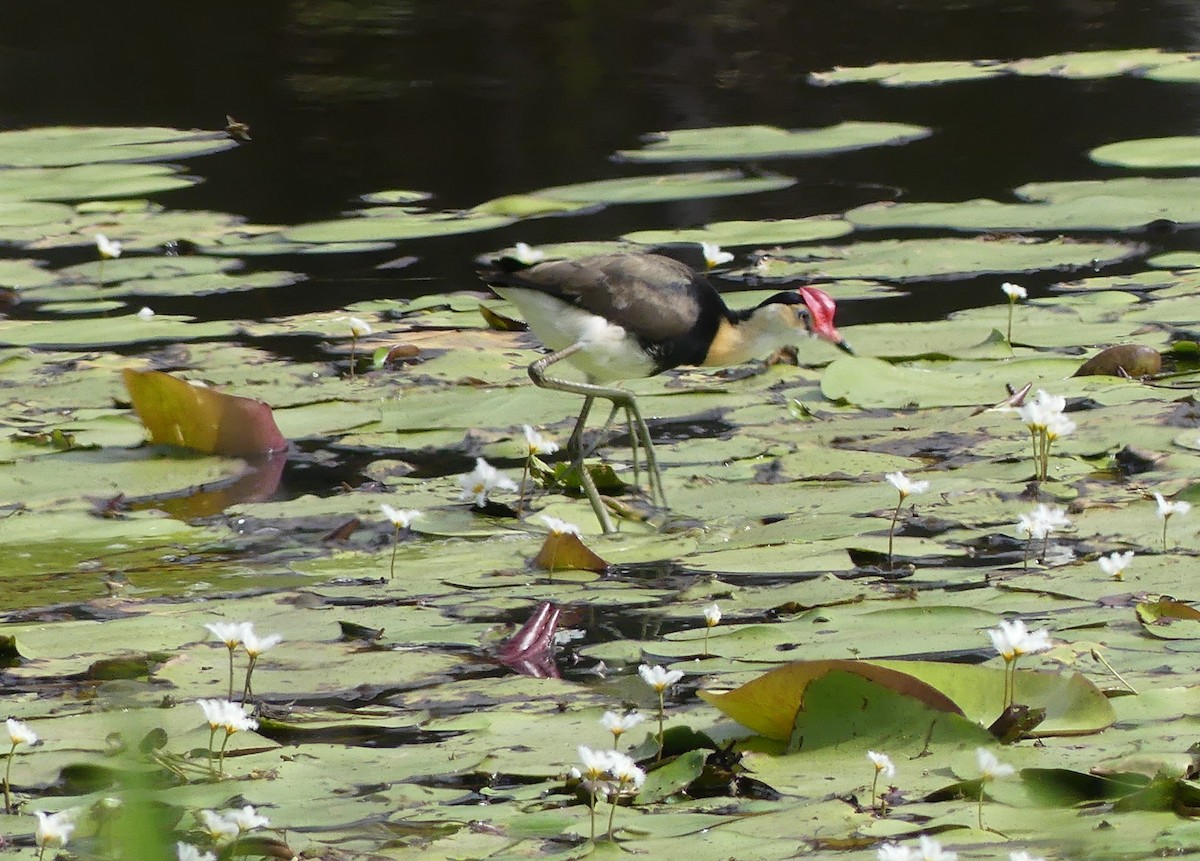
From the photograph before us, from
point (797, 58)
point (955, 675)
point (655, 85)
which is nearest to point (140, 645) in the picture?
point (955, 675)

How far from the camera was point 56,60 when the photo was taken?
14.7 metres

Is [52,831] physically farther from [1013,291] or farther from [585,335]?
[1013,291]

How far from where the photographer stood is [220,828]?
8.78 ft

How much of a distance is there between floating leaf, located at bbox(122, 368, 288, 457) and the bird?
760 millimetres

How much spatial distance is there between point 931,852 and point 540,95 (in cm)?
1075

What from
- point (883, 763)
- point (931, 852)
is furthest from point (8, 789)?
point (931, 852)

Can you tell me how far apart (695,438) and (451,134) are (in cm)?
628

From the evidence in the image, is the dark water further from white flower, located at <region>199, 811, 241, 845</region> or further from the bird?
white flower, located at <region>199, 811, 241, 845</region>

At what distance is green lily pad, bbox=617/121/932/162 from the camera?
33.0 ft

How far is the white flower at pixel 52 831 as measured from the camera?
8.69 ft

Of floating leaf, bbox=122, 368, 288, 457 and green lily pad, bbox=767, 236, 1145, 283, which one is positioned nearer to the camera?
floating leaf, bbox=122, 368, 288, 457

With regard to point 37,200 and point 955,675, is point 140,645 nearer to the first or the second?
point 955,675

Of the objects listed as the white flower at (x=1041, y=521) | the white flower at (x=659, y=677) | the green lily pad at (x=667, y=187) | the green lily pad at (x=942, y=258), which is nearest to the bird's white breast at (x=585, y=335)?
the white flower at (x=1041, y=521)

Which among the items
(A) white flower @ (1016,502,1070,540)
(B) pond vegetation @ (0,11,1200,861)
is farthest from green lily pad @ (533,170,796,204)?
(A) white flower @ (1016,502,1070,540)
